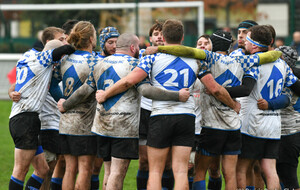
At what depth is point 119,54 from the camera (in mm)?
6375

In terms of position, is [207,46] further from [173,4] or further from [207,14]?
[207,14]

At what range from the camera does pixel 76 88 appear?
6648 millimetres

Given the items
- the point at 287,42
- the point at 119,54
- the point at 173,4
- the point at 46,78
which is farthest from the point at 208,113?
the point at 173,4

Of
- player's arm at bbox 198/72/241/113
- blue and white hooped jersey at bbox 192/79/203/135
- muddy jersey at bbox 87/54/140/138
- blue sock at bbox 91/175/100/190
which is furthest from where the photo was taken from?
blue sock at bbox 91/175/100/190

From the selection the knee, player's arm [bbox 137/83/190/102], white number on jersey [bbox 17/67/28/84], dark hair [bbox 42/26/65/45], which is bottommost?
the knee

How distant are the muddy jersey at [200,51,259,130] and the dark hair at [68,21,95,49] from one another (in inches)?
60.0

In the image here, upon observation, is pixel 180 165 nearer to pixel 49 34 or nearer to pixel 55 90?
pixel 55 90

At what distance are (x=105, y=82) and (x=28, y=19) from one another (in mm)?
15108

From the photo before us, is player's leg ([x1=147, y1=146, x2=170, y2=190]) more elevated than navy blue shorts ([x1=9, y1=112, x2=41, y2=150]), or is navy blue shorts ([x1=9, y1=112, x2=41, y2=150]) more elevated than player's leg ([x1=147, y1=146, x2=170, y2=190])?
navy blue shorts ([x1=9, y1=112, x2=41, y2=150])

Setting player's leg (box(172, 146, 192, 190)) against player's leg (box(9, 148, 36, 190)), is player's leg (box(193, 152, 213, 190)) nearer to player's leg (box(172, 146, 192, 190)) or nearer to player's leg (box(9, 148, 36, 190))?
player's leg (box(172, 146, 192, 190))

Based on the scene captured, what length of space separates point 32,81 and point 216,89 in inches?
87.4

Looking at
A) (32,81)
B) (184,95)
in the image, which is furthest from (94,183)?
(184,95)

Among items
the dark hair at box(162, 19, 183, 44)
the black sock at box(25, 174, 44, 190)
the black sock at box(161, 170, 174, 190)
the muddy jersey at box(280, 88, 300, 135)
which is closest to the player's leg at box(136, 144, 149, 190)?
the black sock at box(161, 170, 174, 190)

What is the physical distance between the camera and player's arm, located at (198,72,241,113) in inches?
243
